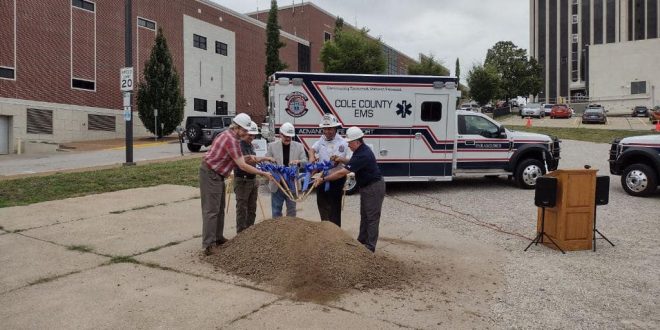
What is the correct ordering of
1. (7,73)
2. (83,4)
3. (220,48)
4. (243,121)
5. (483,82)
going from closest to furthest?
(243,121)
(7,73)
(83,4)
(220,48)
(483,82)

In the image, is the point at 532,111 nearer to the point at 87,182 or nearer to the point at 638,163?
the point at 638,163

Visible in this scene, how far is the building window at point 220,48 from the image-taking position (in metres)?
46.3

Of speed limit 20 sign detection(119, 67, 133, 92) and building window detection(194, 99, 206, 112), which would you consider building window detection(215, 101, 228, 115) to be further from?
speed limit 20 sign detection(119, 67, 133, 92)

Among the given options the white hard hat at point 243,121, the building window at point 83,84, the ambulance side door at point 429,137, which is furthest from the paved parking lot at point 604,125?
the white hard hat at point 243,121

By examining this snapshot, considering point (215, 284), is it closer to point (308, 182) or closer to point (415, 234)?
point (308, 182)

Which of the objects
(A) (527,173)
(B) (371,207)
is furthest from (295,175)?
(A) (527,173)

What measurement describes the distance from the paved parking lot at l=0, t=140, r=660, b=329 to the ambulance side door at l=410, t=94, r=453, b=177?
2.23 metres

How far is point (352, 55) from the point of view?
47406 mm

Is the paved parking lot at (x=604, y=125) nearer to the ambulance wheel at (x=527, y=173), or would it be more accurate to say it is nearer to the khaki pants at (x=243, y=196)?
the ambulance wheel at (x=527, y=173)

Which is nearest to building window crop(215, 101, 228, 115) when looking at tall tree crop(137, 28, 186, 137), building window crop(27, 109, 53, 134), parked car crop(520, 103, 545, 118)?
tall tree crop(137, 28, 186, 137)

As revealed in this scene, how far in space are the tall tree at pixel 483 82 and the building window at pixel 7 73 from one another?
159 ft

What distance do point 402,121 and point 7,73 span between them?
25.6 m

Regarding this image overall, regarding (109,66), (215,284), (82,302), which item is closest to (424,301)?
(215,284)

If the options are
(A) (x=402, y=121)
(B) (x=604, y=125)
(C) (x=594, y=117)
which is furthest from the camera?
(C) (x=594, y=117)
